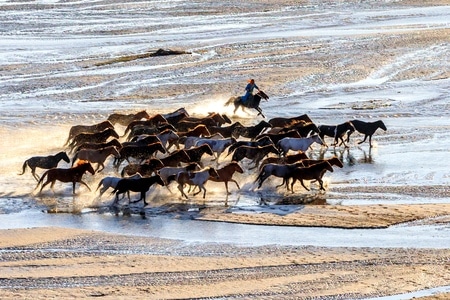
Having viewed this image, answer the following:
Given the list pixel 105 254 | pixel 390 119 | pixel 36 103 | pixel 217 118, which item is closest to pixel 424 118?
pixel 390 119

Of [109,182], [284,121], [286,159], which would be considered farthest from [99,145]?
[284,121]

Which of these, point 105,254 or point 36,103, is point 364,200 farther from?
point 36,103

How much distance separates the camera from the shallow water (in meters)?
19.8

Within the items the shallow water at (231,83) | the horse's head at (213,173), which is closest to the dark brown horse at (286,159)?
the shallow water at (231,83)

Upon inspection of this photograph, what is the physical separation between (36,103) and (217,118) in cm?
689

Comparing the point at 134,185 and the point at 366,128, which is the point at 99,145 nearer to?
the point at 134,185

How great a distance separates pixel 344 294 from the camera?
1460 cm

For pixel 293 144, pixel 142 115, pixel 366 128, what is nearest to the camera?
pixel 293 144

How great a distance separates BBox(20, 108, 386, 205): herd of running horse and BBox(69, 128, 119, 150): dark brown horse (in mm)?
22

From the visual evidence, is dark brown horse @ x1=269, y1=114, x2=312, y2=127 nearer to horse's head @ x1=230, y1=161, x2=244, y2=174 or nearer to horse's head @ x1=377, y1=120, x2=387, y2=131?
horse's head @ x1=377, y1=120, x2=387, y2=131

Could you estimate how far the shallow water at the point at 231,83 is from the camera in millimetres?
19781

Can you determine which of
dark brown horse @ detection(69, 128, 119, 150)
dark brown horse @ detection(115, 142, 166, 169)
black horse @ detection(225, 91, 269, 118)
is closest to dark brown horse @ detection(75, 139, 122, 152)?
dark brown horse @ detection(115, 142, 166, 169)

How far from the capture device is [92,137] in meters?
23.6

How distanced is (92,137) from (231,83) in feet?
30.6
